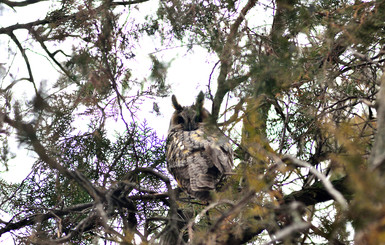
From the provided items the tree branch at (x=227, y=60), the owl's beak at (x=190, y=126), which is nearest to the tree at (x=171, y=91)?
the tree branch at (x=227, y=60)

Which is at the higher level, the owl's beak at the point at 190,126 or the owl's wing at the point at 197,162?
the owl's beak at the point at 190,126

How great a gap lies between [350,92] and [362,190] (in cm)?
192

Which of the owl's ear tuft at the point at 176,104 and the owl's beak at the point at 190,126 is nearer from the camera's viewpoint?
the owl's beak at the point at 190,126

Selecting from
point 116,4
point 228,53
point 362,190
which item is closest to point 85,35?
point 116,4

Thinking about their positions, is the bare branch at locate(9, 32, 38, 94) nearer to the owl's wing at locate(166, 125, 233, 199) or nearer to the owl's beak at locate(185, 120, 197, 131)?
the owl's wing at locate(166, 125, 233, 199)

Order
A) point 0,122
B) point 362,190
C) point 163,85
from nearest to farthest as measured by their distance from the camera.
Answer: point 362,190 → point 0,122 → point 163,85

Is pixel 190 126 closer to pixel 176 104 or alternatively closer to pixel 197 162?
pixel 176 104

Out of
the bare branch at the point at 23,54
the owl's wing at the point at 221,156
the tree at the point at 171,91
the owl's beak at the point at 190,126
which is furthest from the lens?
the owl's beak at the point at 190,126

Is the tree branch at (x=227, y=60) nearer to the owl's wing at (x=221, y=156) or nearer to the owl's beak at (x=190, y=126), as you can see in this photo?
the owl's wing at (x=221, y=156)

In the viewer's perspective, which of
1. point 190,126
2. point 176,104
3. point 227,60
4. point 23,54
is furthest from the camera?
point 176,104

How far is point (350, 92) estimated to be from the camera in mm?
2639

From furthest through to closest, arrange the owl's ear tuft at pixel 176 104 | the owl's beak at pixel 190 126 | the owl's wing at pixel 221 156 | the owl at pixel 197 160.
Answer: the owl's ear tuft at pixel 176 104
the owl's beak at pixel 190 126
the owl's wing at pixel 221 156
the owl at pixel 197 160

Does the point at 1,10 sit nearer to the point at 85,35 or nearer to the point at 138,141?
the point at 85,35

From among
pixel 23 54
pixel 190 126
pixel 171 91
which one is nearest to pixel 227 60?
pixel 171 91
